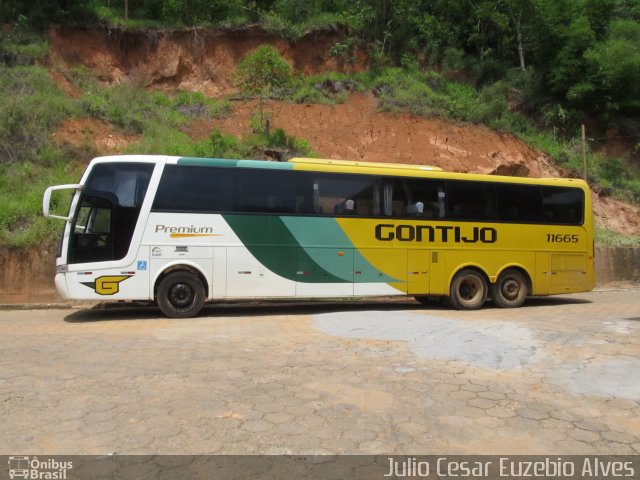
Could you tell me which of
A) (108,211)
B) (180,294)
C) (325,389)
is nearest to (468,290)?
(180,294)

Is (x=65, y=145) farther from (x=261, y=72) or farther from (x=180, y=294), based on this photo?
(x=180, y=294)

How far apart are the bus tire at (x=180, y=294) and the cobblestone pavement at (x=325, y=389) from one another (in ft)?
4.41

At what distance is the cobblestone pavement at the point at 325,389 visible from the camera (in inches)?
147

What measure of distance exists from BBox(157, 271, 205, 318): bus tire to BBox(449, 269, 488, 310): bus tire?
5.43 meters

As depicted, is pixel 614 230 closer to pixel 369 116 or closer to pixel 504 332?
pixel 369 116

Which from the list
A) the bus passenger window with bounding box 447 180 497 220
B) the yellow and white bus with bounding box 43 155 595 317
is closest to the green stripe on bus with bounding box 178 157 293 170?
the yellow and white bus with bounding box 43 155 595 317

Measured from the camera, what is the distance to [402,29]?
2684cm

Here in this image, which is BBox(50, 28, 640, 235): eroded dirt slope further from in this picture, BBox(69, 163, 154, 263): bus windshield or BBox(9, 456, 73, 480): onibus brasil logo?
BBox(9, 456, 73, 480): onibus brasil logo

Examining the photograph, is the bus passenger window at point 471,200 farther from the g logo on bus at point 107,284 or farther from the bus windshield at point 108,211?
the g logo on bus at point 107,284

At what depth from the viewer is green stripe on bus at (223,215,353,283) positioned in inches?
396

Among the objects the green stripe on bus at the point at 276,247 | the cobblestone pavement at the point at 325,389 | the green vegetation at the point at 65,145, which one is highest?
the green vegetation at the point at 65,145

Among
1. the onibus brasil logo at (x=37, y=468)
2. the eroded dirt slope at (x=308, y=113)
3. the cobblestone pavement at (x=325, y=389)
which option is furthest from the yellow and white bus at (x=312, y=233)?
the eroded dirt slope at (x=308, y=113)

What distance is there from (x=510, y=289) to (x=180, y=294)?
7.39 metres

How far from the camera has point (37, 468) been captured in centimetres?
328
